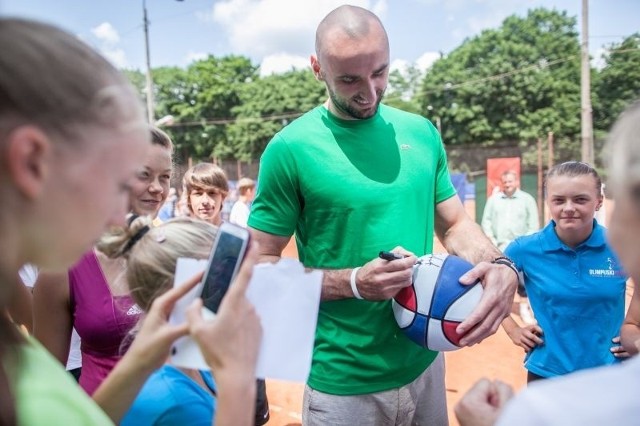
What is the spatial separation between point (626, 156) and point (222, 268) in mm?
895

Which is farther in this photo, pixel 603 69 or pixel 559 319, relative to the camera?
pixel 603 69

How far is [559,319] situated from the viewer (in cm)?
322

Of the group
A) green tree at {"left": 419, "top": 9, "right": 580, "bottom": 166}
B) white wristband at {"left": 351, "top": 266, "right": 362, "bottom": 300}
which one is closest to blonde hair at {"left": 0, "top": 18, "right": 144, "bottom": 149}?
white wristband at {"left": 351, "top": 266, "right": 362, "bottom": 300}

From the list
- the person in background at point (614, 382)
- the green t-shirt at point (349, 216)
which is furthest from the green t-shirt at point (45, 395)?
the green t-shirt at point (349, 216)

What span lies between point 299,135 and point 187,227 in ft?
3.16

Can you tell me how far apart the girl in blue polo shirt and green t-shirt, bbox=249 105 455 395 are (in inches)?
50.1

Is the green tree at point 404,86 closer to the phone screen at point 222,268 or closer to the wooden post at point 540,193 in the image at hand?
the wooden post at point 540,193

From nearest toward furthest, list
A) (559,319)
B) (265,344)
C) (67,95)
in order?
(67,95) < (265,344) < (559,319)

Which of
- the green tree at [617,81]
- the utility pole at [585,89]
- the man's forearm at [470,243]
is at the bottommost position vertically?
the man's forearm at [470,243]

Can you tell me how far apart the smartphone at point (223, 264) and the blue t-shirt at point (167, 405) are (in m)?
0.38

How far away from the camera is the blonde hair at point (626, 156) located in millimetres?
997

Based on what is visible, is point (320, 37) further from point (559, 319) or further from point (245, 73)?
point (245, 73)

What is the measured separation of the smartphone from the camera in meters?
1.18

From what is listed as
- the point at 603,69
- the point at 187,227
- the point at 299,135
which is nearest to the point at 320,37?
the point at 299,135
